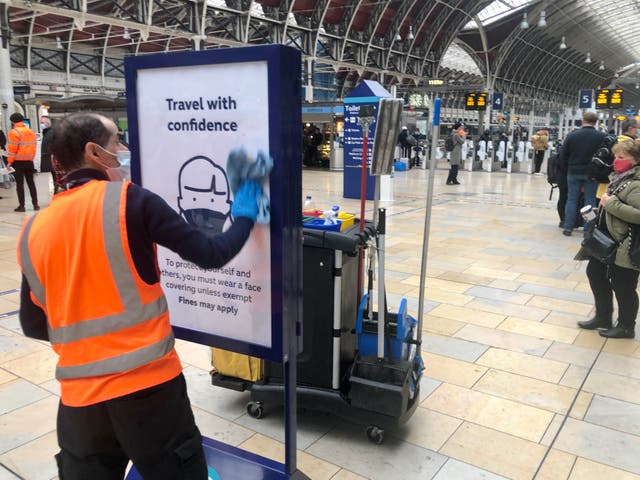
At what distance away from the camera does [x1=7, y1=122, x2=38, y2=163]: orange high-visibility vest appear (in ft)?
30.5

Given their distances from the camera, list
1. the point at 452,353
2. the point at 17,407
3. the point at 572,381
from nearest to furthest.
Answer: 1. the point at 17,407
2. the point at 572,381
3. the point at 452,353

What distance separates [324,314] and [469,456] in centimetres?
101

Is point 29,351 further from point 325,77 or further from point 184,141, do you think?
point 325,77

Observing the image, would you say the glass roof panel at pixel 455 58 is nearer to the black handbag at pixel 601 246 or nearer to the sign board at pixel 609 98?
the sign board at pixel 609 98

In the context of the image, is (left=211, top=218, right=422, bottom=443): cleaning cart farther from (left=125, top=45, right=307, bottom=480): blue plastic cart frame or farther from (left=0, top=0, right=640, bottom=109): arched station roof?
(left=0, top=0, right=640, bottom=109): arched station roof

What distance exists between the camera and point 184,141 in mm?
1962

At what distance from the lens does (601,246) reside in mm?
3932

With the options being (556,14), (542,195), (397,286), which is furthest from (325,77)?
(397,286)

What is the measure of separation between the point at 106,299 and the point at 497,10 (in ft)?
136

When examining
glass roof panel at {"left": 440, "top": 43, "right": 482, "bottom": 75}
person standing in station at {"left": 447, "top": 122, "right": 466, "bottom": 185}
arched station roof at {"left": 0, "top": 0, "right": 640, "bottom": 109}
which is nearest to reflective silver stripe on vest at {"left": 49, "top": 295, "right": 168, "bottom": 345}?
person standing in station at {"left": 447, "top": 122, "right": 466, "bottom": 185}

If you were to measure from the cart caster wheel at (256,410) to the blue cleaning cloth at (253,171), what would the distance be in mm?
1563

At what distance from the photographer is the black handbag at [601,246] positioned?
12.8 ft

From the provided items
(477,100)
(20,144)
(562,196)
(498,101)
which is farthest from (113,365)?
(498,101)

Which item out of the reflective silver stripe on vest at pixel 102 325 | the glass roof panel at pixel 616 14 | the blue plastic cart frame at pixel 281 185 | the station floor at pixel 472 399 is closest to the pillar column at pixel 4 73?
the station floor at pixel 472 399
